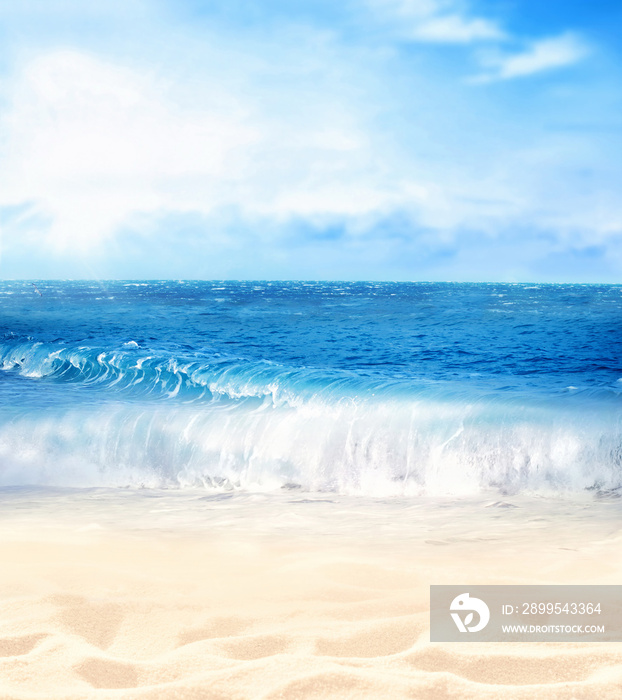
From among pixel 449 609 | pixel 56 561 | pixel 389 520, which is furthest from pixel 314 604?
pixel 389 520

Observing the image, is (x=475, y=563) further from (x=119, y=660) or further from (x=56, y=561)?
(x=56, y=561)

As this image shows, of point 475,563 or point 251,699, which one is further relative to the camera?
point 475,563

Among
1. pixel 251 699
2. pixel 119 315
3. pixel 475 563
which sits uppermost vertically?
pixel 119 315

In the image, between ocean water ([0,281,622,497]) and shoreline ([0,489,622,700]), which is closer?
shoreline ([0,489,622,700])

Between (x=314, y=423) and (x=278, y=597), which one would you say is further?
(x=314, y=423)

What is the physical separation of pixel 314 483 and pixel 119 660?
16.6ft

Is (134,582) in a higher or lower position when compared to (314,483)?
higher

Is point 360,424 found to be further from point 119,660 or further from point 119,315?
point 119,315

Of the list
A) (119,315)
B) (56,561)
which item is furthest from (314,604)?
(119,315)

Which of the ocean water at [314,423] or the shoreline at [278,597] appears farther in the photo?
the ocean water at [314,423]

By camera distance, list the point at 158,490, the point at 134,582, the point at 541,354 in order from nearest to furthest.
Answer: the point at 134,582, the point at 158,490, the point at 541,354

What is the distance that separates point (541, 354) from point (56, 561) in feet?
57.7

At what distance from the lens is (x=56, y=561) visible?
376 cm

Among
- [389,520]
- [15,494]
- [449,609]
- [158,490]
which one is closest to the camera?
[449,609]
